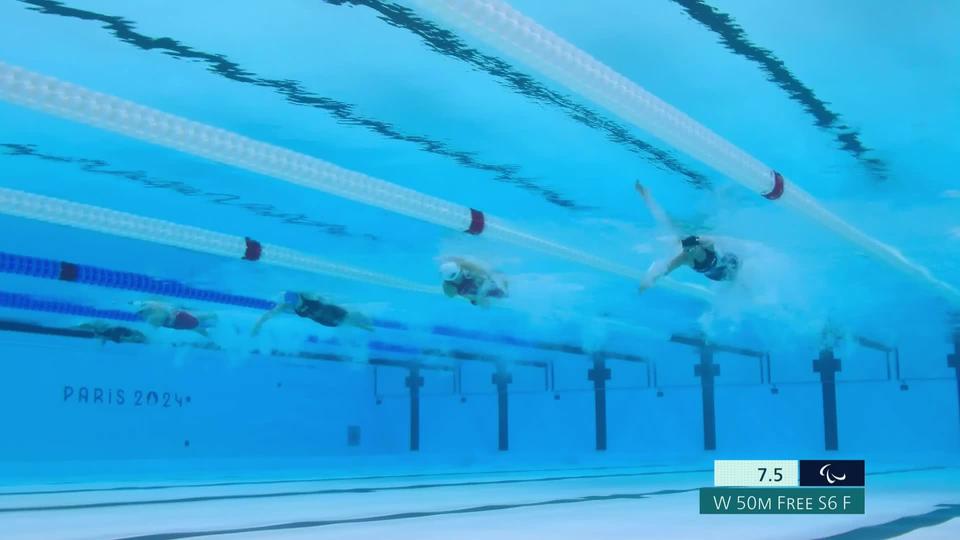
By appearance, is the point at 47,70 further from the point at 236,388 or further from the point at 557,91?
the point at 236,388

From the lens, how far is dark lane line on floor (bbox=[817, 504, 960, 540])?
5.02 m

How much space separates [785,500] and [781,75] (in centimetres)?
375

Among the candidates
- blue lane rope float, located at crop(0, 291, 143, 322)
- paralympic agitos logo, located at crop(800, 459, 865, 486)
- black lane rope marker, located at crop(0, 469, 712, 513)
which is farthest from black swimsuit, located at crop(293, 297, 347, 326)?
paralympic agitos logo, located at crop(800, 459, 865, 486)

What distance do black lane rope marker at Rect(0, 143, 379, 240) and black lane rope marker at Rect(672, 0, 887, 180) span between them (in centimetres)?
648

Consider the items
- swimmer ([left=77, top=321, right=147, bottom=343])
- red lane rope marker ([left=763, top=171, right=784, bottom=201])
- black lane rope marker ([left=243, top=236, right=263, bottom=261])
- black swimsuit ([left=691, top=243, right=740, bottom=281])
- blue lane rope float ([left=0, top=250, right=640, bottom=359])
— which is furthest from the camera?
swimmer ([left=77, top=321, right=147, bottom=343])

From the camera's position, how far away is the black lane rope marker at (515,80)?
22.0 ft

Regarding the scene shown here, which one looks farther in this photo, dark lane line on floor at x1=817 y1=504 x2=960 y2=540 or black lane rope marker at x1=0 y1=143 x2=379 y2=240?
black lane rope marker at x1=0 y1=143 x2=379 y2=240

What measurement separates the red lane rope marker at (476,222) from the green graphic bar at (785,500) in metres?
5.53

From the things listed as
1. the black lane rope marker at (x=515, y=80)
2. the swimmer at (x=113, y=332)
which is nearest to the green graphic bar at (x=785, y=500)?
the black lane rope marker at (x=515, y=80)

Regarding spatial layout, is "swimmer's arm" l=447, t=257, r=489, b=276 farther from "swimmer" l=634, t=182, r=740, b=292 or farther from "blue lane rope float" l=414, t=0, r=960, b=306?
"blue lane rope float" l=414, t=0, r=960, b=306

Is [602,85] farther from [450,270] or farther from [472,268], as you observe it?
[472,268]

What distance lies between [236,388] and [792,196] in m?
20.2

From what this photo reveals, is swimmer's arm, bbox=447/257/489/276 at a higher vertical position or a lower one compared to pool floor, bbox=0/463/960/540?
higher

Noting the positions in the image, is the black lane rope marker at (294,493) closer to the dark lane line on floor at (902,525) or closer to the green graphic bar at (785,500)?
the green graphic bar at (785,500)
